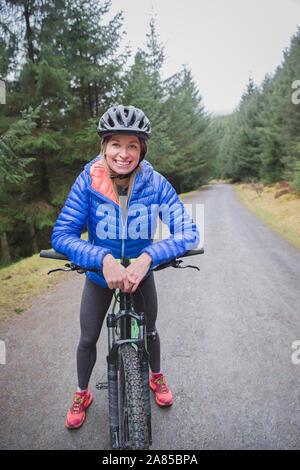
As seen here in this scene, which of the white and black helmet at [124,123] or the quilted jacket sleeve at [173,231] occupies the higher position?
the white and black helmet at [124,123]

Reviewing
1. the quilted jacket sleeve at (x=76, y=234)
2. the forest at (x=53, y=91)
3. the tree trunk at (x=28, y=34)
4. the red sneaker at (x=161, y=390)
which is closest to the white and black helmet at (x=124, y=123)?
the quilted jacket sleeve at (x=76, y=234)

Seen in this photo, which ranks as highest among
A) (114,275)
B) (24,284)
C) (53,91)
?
(53,91)

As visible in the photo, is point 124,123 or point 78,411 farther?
point 78,411

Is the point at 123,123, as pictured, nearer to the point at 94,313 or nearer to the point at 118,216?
the point at 118,216

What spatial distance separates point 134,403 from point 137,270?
2.39 ft

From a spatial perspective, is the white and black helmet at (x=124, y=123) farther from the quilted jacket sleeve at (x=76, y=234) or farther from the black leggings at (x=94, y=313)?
the black leggings at (x=94, y=313)

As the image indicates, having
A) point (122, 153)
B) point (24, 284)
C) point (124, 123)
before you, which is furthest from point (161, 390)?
point (24, 284)

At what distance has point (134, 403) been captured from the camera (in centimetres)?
138

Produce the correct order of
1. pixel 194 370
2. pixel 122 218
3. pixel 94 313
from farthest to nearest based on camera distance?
pixel 194 370 < pixel 94 313 < pixel 122 218

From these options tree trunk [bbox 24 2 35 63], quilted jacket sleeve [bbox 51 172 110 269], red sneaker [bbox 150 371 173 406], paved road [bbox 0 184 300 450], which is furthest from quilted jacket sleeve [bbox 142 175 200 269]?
tree trunk [bbox 24 2 35 63]

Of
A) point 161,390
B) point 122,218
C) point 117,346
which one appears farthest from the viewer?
point 161,390

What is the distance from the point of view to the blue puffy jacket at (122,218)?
1.60m

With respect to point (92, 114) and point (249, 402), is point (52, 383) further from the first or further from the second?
point (92, 114)

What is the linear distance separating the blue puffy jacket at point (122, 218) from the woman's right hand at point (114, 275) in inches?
4.8
